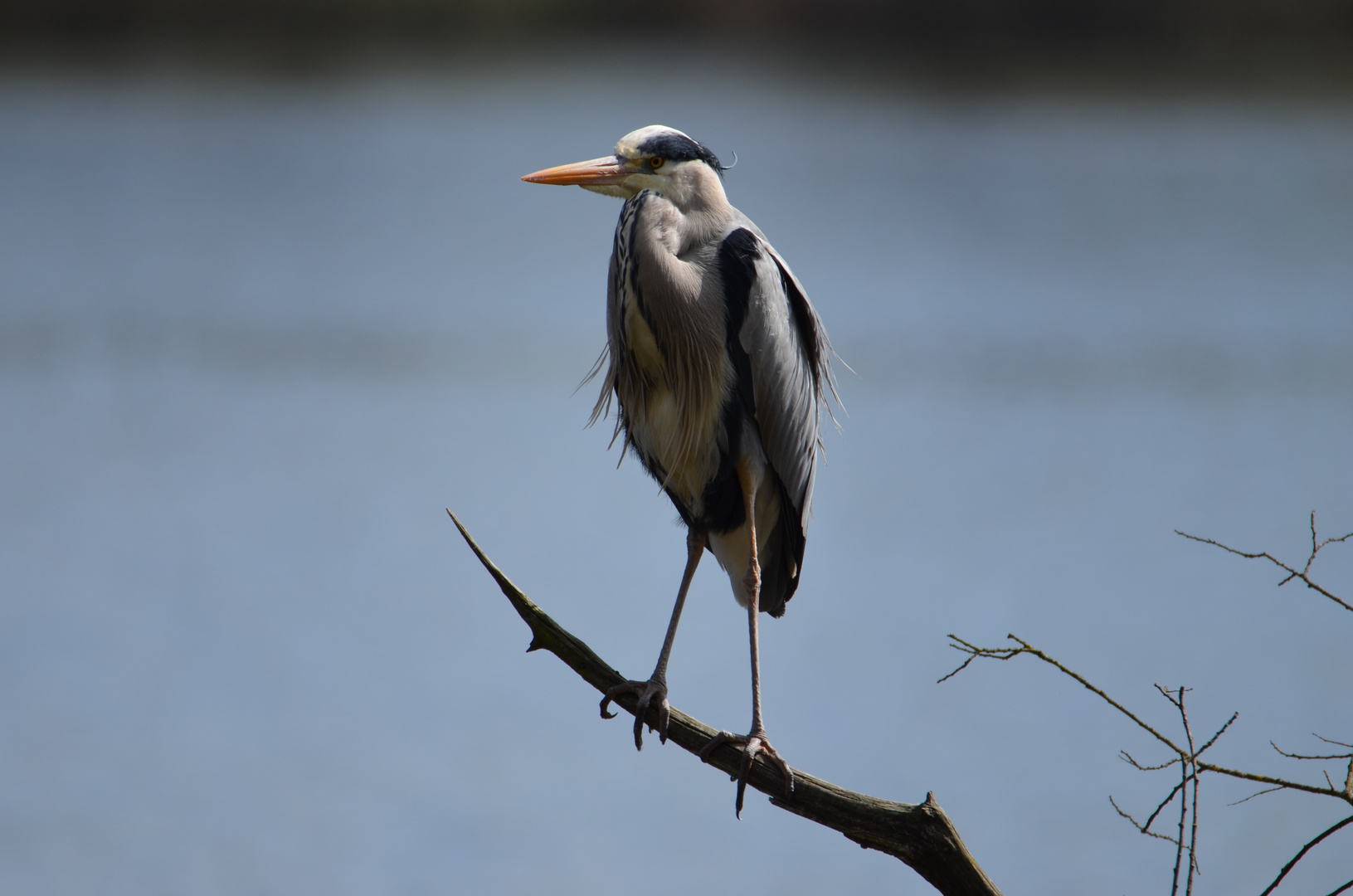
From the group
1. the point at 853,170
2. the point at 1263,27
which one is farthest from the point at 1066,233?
the point at 1263,27

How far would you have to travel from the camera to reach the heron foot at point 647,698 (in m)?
2.01

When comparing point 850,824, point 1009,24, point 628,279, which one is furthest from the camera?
point 1009,24

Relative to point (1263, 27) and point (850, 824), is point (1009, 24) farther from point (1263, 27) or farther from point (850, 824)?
point (850, 824)

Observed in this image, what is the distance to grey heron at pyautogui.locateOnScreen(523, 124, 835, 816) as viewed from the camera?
229 cm

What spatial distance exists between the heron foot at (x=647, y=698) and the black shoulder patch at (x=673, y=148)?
0.99 m

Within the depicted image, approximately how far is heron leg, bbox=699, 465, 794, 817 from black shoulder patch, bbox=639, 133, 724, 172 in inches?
24.4

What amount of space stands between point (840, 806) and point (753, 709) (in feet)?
1.19

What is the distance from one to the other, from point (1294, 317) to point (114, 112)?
1573 cm

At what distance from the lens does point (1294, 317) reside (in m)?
11.0

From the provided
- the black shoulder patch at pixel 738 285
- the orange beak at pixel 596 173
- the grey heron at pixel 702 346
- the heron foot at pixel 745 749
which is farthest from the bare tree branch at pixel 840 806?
the orange beak at pixel 596 173

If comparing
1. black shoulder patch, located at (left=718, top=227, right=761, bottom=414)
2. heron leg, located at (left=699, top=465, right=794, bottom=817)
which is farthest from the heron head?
heron leg, located at (left=699, top=465, right=794, bottom=817)

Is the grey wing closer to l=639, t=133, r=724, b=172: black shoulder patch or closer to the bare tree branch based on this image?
l=639, t=133, r=724, b=172: black shoulder patch

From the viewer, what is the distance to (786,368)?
7.84ft

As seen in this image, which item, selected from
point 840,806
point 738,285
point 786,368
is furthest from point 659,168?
point 840,806
